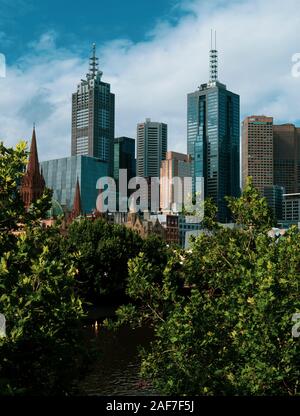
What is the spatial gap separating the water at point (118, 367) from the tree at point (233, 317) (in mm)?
9749

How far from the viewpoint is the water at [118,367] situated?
3331cm

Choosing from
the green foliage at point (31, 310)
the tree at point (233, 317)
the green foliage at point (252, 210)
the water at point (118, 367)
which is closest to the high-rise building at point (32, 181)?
the water at point (118, 367)

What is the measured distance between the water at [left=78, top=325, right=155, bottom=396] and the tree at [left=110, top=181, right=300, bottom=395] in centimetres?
975

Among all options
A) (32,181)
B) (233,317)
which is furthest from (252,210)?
(32,181)

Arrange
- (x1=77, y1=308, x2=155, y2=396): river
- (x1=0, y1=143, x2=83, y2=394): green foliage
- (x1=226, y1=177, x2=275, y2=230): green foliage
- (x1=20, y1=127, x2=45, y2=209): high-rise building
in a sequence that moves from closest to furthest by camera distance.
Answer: (x1=0, y1=143, x2=83, y2=394): green foliage → (x1=226, y1=177, x2=275, y2=230): green foliage → (x1=77, y1=308, x2=155, y2=396): river → (x1=20, y1=127, x2=45, y2=209): high-rise building

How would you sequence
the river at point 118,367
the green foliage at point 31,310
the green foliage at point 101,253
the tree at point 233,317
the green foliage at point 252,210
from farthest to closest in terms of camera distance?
the green foliage at point 101,253 < the river at point 118,367 < the green foliage at point 252,210 < the tree at point 233,317 < the green foliage at point 31,310

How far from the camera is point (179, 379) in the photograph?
14445 millimetres

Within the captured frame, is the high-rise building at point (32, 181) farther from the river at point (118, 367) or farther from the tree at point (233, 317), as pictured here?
the tree at point (233, 317)

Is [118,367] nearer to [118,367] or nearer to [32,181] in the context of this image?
[118,367]

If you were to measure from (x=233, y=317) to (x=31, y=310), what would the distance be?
6.11 meters

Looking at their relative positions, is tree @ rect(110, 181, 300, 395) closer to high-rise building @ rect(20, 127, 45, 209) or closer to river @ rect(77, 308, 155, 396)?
river @ rect(77, 308, 155, 396)

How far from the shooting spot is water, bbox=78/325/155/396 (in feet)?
109

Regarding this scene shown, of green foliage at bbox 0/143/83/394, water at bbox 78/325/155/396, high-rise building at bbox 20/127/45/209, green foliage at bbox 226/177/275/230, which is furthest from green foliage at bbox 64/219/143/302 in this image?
high-rise building at bbox 20/127/45/209
